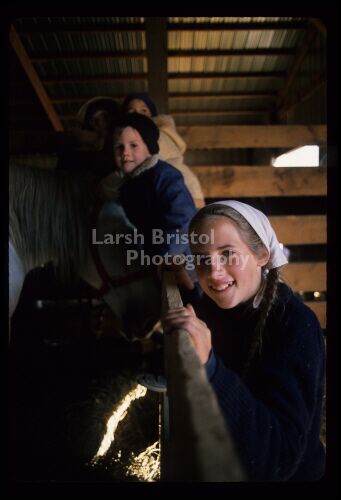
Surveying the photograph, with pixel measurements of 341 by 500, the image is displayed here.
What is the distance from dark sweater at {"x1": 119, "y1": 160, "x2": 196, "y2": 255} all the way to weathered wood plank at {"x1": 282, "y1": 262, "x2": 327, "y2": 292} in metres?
0.52

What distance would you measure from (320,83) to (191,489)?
1.48 metres

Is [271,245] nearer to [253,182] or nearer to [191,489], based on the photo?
[191,489]

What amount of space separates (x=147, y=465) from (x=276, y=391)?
0.29m

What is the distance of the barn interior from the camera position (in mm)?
592

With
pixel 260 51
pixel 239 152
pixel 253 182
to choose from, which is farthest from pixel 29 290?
pixel 239 152

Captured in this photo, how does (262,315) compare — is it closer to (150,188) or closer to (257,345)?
(257,345)

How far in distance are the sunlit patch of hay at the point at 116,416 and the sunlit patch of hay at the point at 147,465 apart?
0.20ft

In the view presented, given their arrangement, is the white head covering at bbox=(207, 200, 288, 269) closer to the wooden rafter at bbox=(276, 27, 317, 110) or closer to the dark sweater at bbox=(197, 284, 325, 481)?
the dark sweater at bbox=(197, 284, 325, 481)

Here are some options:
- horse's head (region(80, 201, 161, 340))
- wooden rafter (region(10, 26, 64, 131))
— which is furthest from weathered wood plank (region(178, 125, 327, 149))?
wooden rafter (region(10, 26, 64, 131))

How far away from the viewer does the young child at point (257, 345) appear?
29 cm

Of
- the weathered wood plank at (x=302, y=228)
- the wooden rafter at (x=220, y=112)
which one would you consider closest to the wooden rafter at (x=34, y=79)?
the wooden rafter at (x=220, y=112)

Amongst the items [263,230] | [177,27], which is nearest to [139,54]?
[177,27]

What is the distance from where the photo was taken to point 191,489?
0.35 meters

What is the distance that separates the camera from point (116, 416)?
0.63m
